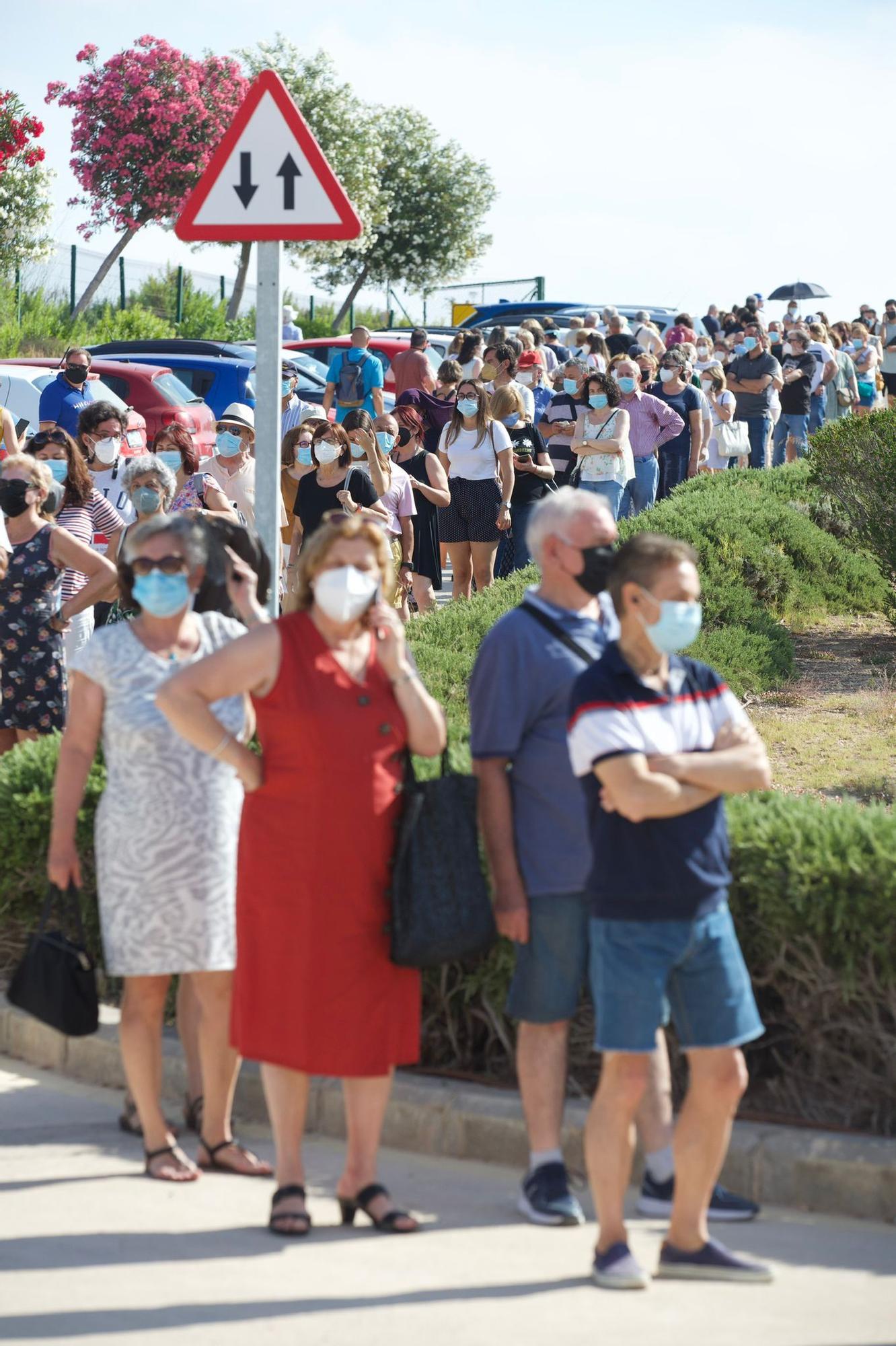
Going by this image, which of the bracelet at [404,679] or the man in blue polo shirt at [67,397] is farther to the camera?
the man in blue polo shirt at [67,397]

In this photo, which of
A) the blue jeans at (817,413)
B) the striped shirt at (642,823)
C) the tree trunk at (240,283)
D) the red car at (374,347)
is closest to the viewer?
the striped shirt at (642,823)

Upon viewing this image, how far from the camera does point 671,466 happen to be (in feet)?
59.5

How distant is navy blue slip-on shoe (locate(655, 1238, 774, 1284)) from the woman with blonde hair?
3980mm

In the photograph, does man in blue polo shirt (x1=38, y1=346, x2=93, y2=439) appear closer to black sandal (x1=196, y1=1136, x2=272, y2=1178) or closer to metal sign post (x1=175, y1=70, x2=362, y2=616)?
metal sign post (x1=175, y1=70, x2=362, y2=616)

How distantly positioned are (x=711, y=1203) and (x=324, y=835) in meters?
1.37

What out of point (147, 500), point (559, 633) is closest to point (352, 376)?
point (147, 500)

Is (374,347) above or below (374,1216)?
above

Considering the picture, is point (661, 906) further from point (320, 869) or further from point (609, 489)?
point (609, 489)

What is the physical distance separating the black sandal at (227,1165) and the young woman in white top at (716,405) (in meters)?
14.2

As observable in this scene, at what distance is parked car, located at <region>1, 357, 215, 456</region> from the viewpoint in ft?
59.5

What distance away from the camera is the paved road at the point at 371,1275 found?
3939 millimetres

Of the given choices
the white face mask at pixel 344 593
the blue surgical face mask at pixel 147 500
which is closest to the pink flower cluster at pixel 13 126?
the blue surgical face mask at pixel 147 500

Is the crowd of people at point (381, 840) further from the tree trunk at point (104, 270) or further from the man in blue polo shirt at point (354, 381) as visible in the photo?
the tree trunk at point (104, 270)

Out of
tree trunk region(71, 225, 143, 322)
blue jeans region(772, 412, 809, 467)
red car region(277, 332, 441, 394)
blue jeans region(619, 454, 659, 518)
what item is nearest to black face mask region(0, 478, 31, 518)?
blue jeans region(619, 454, 659, 518)
